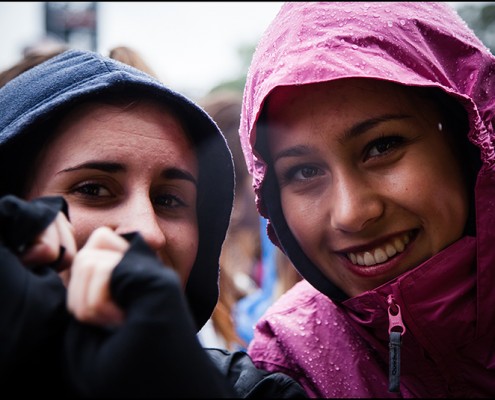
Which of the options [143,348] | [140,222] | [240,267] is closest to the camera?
[143,348]

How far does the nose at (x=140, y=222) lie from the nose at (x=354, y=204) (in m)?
0.52

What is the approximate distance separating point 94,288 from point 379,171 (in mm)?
989

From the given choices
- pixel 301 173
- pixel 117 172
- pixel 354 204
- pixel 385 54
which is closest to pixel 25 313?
pixel 117 172

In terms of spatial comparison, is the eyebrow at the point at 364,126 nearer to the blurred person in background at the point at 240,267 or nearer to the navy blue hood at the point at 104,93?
the navy blue hood at the point at 104,93

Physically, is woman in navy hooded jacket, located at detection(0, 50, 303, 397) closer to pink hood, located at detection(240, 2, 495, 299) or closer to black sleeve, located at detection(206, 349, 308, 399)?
black sleeve, located at detection(206, 349, 308, 399)

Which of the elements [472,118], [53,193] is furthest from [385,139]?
[53,193]

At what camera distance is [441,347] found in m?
1.58

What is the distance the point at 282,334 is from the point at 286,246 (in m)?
0.32

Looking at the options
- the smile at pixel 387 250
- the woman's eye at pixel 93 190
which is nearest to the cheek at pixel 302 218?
the smile at pixel 387 250

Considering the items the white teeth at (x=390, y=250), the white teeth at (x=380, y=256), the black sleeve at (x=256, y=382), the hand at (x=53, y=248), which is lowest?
the black sleeve at (x=256, y=382)

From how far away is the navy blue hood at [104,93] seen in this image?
4.71 ft

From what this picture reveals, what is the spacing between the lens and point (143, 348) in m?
0.79

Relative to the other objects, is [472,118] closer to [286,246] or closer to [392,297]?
[392,297]

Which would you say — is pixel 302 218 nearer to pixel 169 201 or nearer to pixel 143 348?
pixel 169 201
